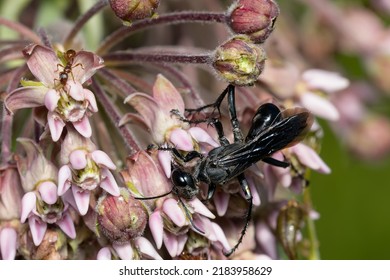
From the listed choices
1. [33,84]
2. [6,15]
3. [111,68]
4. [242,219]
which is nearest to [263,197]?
[242,219]

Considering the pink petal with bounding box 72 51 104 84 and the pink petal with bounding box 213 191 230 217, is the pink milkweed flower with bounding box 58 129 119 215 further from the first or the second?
the pink petal with bounding box 213 191 230 217

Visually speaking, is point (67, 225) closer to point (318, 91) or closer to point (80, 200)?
point (80, 200)

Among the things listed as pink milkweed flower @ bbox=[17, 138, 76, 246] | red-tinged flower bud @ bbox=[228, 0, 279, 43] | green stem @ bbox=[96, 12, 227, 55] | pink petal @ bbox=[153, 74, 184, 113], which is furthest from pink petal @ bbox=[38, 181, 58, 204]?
red-tinged flower bud @ bbox=[228, 0, 279, 43]

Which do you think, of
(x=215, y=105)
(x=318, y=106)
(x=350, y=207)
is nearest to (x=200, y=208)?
(x=215, y=105)

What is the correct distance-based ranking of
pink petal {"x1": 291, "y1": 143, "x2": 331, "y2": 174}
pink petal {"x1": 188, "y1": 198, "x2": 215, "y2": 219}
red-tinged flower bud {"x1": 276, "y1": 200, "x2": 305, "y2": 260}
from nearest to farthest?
1. pink petal {"x1": 188, "y1": 198, "x2": 215, "y2": 219}
2. pink petal {"x1": 291, "y1": 143, "x2": 331, "y2": 174}
3. red-tinged flower bud {"x1": 276, "y1": 200, "x2": 305, "y2": 260}

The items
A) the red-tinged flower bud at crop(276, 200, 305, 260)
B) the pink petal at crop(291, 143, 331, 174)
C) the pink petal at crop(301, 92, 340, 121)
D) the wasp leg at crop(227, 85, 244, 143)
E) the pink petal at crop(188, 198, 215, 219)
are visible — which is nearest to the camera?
the pink petal at crop(188, 198, 215, 219)
